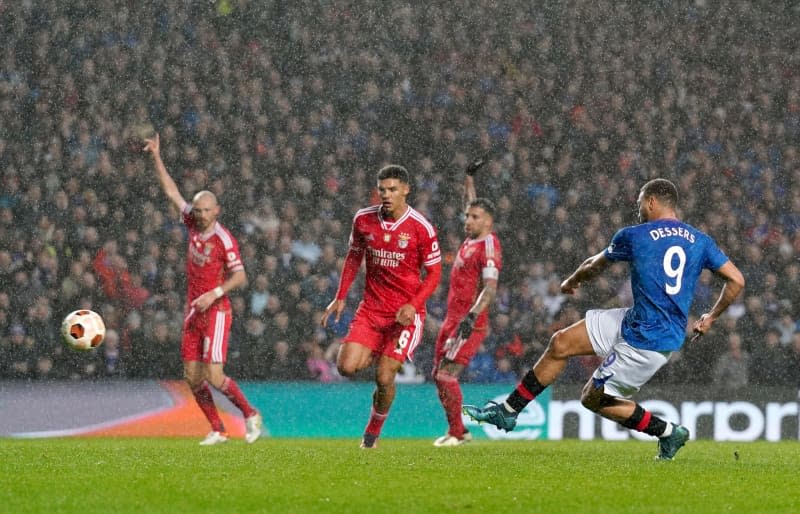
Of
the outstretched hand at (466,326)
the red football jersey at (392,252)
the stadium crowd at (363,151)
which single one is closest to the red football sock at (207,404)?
the red football jersey at (392,252)

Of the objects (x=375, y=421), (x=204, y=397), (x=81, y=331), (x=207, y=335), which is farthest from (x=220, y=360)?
(x=375, y=421)

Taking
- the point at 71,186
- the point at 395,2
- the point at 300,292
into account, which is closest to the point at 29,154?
the point at 71,186

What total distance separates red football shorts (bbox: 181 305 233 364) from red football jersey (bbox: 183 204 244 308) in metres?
0.14

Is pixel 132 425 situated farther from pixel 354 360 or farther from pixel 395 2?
pixel 395 2

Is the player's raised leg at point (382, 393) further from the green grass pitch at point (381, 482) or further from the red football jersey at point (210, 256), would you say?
the red football jersey at point (210, 256)

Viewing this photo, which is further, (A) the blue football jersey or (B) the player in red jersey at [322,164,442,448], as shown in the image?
(B) the player in red jersey at [322,164,442,448]

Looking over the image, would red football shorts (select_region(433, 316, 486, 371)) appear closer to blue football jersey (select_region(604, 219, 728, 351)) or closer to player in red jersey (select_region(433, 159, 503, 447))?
player in red jersey (select_region(433, 159, 503, 447))

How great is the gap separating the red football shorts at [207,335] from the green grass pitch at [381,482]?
5.31 feet

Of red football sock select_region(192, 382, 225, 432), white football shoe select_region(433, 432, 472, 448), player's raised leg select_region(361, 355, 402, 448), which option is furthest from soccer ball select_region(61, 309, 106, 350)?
white football shoe select_region(433, 432, 472, 448)

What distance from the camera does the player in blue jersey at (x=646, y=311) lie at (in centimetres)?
776

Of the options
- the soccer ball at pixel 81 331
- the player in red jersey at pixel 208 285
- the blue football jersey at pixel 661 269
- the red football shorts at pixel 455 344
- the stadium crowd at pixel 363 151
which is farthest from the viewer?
the stadium crowd at pixel 363 151

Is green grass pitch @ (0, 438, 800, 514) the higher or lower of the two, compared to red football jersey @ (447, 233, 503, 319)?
lower

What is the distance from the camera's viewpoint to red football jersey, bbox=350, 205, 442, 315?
30.5 feet

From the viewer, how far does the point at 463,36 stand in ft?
60.6
